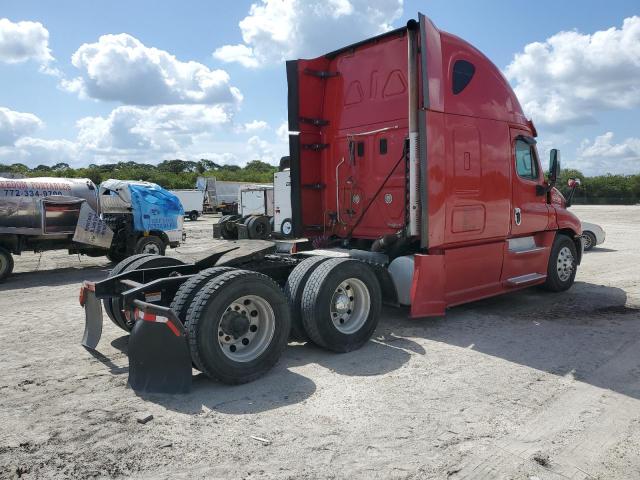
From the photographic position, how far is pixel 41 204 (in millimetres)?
11516

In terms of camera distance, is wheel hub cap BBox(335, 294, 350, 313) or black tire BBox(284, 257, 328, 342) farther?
wheel hub cap BBox(335, 294, 350, 313)

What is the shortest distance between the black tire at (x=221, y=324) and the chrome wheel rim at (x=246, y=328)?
0.03ft

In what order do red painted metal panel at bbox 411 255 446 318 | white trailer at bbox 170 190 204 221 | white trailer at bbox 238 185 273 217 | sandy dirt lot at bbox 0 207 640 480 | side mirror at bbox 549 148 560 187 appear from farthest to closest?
white trailer at bbox 170 190 204 221 → white trailer at bbox 238 185 273 217 → side mirror at bbox 549 148 560 187 → red painted metal panel at bbox 411 255 446 318 → sandy dirt lot at bbox 0 207 640 480

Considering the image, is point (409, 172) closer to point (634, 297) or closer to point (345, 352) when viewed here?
point (345, 352)

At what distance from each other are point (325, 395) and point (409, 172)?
3106 mm

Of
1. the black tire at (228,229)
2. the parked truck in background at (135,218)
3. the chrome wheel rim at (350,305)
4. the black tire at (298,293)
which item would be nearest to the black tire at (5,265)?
the parked truck in background at (135,218)

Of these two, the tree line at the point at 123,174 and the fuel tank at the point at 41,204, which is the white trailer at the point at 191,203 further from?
the fuel tank at the point at 41,204

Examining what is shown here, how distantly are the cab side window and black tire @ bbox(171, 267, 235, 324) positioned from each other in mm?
Result: 5185

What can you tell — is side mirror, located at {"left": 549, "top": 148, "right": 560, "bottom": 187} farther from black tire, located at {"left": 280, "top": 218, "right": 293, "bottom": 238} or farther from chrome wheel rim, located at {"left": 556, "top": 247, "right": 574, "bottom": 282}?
black tire, located at {"left": 280, "top": 218, "right": 293, "bottom": 238}

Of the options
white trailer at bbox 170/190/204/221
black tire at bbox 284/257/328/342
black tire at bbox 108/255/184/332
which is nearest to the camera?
black tire at bbox 284/257/328/342

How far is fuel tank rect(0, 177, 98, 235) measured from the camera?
36.5ft

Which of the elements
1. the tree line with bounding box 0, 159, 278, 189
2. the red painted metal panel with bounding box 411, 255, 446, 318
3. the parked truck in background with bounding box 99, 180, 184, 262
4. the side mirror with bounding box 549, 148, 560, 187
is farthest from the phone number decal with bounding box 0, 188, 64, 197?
the tree line with bounding box 0, 159, 278, 189

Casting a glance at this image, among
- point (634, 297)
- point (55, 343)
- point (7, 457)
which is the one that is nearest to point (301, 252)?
point (55, 343)

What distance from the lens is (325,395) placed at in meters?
4.28
